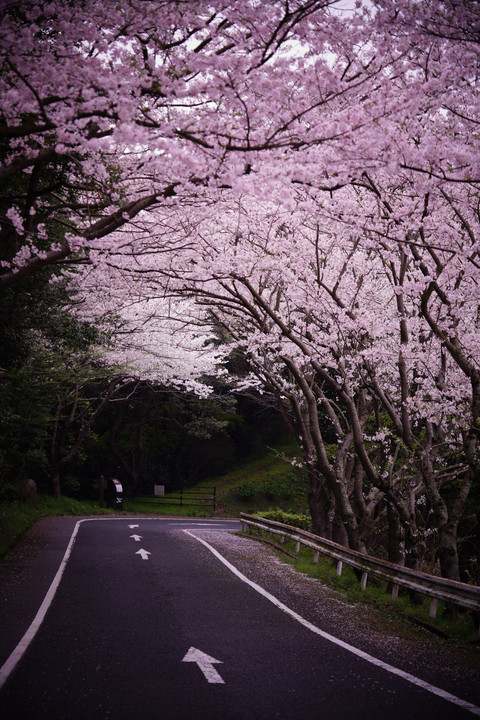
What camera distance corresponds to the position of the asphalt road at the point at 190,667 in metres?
5.25

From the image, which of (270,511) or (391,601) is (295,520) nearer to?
(270,511)

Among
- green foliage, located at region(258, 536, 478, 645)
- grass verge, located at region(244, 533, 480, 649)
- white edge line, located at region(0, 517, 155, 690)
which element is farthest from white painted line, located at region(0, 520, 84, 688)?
grass verge, located at region(244, 533, 480, 649)

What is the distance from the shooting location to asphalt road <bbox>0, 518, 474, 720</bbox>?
525 centimetres

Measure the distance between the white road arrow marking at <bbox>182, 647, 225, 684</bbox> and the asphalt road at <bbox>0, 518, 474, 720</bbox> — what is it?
11 millimetres

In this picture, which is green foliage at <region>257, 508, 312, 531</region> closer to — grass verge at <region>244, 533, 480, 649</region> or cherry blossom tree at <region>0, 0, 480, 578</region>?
grass verge at <region>244, 533, 480, 649</region>

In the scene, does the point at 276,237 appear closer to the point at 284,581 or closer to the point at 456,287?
the point at 456,287

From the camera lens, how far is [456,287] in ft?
37.3

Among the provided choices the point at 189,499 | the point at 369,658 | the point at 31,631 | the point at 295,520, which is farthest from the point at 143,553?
the point at 189,499

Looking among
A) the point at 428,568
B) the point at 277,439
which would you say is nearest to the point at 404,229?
the point at 428,568

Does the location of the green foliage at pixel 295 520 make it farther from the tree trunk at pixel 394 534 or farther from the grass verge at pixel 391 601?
the tree trunk at pixel 394 534

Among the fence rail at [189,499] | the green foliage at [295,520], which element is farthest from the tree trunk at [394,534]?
the fence rail at [189,499]

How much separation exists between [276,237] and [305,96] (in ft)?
24.5

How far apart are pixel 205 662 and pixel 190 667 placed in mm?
258

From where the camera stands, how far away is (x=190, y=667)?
21.0 feet
